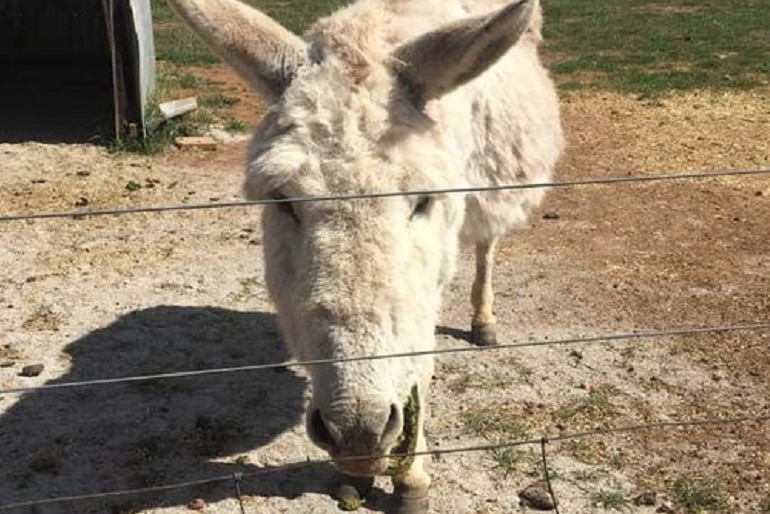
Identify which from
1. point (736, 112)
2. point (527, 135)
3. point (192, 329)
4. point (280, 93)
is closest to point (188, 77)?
point (736, 112)

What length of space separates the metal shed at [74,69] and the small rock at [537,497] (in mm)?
7539

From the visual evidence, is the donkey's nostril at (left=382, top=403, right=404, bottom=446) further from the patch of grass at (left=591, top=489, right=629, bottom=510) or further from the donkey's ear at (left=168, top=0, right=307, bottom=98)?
the patch of grass at (left=591, top=489, right=629, bottom=510)

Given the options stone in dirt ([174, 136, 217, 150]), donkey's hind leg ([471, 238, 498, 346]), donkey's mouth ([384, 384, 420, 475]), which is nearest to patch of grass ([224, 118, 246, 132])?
stone in dirt ([174, 136, 217, 150])

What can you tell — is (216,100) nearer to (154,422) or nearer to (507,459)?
(154,422)

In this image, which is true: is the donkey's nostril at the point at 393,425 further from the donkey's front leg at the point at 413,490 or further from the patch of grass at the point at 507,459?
the patch of grass at the point at 507,459

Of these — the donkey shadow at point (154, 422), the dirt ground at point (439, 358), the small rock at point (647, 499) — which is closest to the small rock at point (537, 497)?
the dirt ground at point (439, 358)

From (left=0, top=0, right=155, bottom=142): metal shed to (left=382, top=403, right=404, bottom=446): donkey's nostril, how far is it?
8292 mm

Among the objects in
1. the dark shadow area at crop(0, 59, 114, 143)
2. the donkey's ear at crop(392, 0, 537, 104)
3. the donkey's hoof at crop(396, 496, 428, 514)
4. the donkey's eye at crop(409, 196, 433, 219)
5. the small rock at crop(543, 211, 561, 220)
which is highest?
the donkey's ear at crop(392, 0, 537, 104)

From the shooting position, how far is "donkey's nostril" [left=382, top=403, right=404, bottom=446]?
347cm

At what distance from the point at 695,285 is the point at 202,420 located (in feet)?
13.0

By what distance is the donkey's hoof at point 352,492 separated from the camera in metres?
4.86

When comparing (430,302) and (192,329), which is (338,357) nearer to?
(430,302)

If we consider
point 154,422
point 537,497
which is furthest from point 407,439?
point 154,422

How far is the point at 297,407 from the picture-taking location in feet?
19.1
